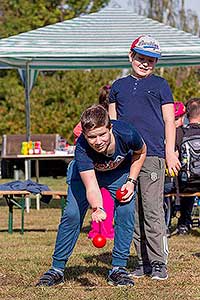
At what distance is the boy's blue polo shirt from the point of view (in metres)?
6.31

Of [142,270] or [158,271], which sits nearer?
[158,271]

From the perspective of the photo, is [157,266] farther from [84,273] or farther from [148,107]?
[148,107]

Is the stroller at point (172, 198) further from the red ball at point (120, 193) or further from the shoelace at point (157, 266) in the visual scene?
the red ball at point (120, 193)

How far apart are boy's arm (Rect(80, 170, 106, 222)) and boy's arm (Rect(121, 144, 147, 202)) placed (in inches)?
11.5

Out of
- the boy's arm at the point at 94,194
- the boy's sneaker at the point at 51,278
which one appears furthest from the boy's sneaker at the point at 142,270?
the boy's arm at the point at 94,194

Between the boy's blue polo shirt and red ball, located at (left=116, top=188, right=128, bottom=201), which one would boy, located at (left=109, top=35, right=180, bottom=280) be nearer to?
the boy's blue polo shirt

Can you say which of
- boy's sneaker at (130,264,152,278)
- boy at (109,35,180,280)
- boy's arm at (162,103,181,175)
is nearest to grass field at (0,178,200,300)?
boy's sneaker at (130,264,152,278)

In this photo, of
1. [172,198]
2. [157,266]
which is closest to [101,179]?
[157,266]

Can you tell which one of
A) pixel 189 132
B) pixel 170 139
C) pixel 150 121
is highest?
pixel 150 121

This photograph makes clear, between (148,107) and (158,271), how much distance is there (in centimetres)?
127

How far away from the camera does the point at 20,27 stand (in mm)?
33938

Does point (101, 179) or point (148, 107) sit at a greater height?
point (148, 107)

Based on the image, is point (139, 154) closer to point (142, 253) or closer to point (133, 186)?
point (133, 186)

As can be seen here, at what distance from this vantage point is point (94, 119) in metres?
5.59
